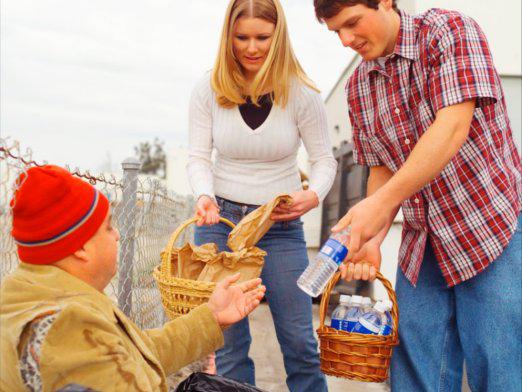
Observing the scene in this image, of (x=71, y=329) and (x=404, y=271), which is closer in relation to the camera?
(x=71, y=329)

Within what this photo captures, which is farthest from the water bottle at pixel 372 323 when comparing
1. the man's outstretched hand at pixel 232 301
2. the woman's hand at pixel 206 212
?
the woman's hand at pixel 206 212

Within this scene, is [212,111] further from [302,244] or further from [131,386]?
[131,386]

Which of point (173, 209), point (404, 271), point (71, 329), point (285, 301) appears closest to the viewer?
point (71, 329)

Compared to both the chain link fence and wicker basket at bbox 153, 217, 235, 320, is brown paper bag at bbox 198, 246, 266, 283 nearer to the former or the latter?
wicker basket at bbox 153, 217, 235, 320

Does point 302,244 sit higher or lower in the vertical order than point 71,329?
lower

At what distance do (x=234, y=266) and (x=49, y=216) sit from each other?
39.8 inches

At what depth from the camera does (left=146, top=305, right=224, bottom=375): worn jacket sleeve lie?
2.13 m

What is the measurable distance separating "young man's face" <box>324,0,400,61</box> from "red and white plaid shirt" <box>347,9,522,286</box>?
0.05 meters

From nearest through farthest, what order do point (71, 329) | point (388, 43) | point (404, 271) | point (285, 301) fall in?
point (71, 329) → point (388, 43) → point (404, 271) → point (285, 301)

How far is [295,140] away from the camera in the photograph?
2.99 m

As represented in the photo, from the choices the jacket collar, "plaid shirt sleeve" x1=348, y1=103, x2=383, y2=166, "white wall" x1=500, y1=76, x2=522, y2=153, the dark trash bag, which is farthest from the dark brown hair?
"white wall" x1=500, y1=76, x2=522, y2=153

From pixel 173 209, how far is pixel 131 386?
12.4 ft

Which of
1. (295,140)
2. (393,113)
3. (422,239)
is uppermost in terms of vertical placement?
(393,113)

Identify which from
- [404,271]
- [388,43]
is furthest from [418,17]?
[404,271]
